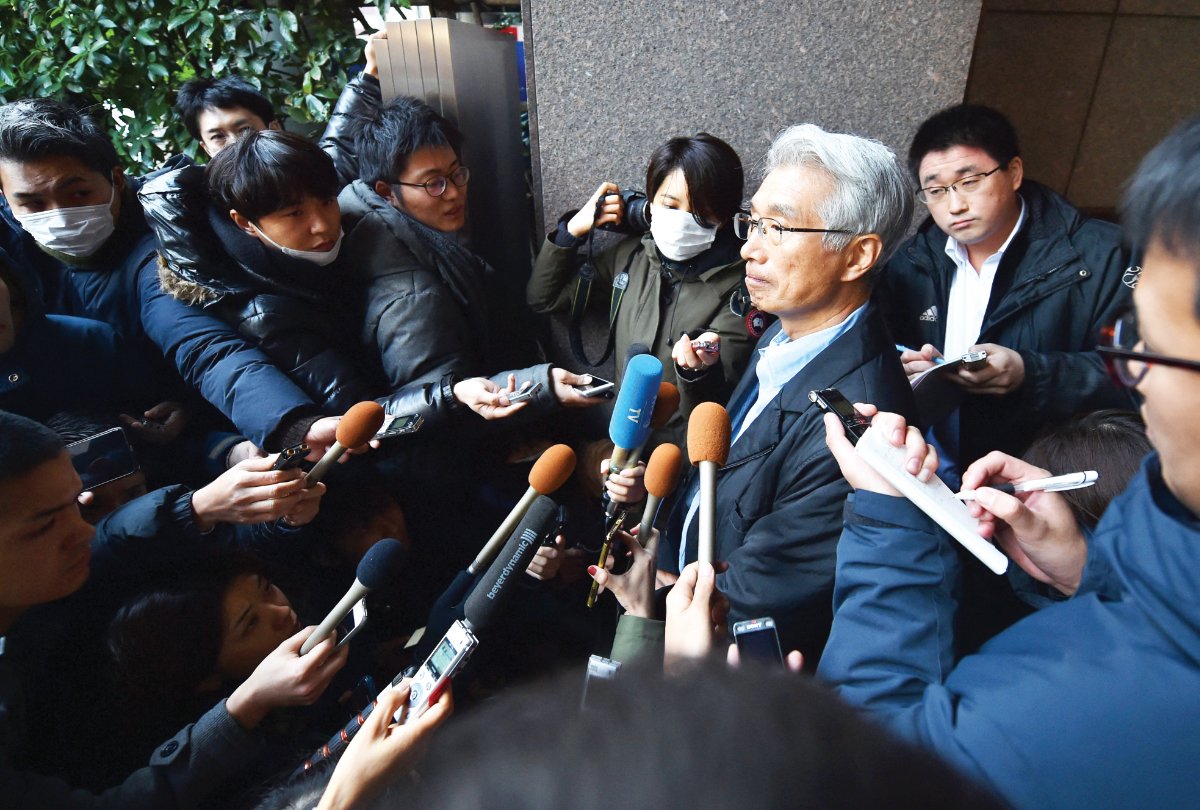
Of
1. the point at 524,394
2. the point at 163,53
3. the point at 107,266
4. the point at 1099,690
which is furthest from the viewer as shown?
the point at 163,53

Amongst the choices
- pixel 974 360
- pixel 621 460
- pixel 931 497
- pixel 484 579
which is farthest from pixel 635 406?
pixel 974 360

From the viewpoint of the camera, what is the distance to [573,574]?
1.94m

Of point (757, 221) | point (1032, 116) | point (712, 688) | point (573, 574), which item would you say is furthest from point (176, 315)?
point (1032, 116)

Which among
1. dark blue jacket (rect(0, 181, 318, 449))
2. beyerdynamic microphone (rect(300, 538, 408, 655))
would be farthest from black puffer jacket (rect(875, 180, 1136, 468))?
dark blue jacket (rect(0, 181, 318, 449))

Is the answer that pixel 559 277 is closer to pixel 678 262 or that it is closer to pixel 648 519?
pixel 678 262

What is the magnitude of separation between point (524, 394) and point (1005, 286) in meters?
1.72

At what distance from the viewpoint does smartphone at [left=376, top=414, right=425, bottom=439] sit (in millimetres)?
1748

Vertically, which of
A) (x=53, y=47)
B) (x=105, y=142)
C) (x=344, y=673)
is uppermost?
(x=53, y=47)

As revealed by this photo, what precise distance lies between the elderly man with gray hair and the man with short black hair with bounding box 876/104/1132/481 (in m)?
0.52

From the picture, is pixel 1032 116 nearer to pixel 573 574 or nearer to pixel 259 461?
pixel 573 574

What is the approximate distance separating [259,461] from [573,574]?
900 millimetres

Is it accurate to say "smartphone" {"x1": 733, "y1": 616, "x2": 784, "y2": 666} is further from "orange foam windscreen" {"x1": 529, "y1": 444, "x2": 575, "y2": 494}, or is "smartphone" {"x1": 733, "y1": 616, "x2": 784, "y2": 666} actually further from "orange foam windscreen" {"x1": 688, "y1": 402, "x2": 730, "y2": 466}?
"orange foam windscreen" {"x1": 529, "y1": 444, "x2": 575, "y2": 494}

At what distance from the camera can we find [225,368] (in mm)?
1854

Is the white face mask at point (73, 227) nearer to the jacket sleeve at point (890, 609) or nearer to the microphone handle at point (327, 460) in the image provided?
the microphone handle at point (327, 460)
